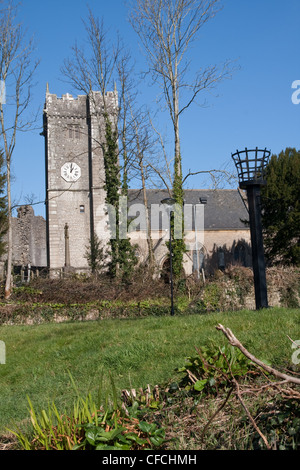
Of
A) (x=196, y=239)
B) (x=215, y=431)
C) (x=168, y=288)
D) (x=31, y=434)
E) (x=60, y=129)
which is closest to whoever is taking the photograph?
(x=215, y=431)

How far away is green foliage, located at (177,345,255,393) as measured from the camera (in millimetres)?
4047

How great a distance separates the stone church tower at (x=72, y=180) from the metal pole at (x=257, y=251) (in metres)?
32.0

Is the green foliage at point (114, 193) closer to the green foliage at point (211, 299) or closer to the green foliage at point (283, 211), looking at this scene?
the green foliage at point (211, 299)

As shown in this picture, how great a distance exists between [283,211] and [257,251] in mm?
24129

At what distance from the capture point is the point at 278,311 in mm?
8172

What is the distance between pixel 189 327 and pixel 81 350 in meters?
1.94

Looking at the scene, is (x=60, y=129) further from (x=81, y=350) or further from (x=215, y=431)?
(x=215, y=431)

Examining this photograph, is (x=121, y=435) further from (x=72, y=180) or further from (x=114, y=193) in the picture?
(x=72, y=180)

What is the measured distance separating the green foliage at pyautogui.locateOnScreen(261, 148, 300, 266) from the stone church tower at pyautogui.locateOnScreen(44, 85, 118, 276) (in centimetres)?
1480

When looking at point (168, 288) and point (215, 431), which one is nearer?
point (215, 431)

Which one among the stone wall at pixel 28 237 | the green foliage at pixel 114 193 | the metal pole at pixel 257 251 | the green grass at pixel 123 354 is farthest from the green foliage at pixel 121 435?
the stone wall at pixel 28 237

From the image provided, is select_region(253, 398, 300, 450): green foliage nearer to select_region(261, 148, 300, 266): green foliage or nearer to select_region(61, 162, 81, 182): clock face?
select_region(261, 148, 300, 266): green foliage

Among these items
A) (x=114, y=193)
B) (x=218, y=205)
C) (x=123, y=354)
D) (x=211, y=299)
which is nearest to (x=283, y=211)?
(x=218, y=205)

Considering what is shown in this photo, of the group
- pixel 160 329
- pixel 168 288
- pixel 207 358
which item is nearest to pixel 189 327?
pixel 160 329
